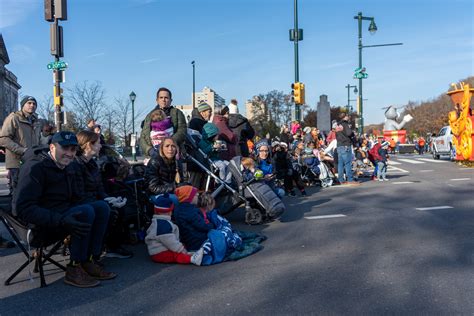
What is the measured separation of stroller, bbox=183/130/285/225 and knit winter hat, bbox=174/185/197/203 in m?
1.47

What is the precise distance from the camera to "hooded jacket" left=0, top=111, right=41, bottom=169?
7.17 metres

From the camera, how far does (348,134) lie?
42.8 feet

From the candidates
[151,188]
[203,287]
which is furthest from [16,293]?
[151,188]

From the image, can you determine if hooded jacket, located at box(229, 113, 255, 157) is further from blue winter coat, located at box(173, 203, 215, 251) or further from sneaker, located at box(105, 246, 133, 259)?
sneaker, located at box(105, 246, 133, 259)

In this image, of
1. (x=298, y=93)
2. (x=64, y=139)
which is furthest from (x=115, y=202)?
(x=298, y=93)

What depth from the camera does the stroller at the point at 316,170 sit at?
12.9 meters

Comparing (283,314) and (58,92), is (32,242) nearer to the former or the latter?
(283,314)

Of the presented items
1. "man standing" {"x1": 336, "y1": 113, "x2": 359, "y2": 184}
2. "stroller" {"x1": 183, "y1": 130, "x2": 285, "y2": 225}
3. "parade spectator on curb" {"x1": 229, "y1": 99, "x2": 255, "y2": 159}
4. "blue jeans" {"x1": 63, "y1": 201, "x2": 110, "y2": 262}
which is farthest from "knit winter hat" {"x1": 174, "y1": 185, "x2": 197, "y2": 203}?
"man standing" {"x1": 336, "y1": 113, "x2": 359, "y2": 184}

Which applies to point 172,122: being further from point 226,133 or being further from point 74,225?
point 74,225

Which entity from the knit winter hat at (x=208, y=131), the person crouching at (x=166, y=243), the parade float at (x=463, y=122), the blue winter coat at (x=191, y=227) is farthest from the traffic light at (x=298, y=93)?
the person crouching at (x=166, y=243)

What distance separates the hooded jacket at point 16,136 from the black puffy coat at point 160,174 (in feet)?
7.11

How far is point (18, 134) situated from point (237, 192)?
347cm

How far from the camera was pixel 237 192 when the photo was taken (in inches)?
293

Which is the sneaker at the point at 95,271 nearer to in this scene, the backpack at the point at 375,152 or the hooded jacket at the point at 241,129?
the hooded jacket at the point at 241,129
